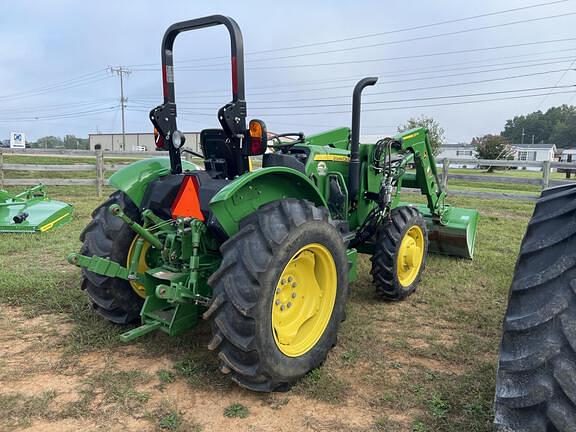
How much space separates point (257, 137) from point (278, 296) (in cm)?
110

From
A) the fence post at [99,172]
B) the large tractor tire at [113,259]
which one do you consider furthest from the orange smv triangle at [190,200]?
the fence post at [99,172]

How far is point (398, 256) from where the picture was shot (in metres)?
4.55

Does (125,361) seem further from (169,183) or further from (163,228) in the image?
(169,183)

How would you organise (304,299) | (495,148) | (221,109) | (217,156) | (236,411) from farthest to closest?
(495,148), (217,156), (304,299), (221,109), (236,411)

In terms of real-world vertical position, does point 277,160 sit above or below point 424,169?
above

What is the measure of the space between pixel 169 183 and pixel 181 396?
1.54 meters

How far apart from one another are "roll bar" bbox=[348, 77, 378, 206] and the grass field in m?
1.19

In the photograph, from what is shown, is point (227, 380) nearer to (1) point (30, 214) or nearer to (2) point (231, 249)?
(2) point (231, 249)

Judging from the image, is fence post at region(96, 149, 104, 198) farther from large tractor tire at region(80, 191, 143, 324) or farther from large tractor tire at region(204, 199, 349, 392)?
large tractor tire at region(204, 199, 349, 392)

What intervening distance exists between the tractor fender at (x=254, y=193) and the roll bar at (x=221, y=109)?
11.7 inches

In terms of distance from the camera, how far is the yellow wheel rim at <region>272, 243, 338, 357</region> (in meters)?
3.05

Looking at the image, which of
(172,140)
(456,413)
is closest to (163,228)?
(172,140)

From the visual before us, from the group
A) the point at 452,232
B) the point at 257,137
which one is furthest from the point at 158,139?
the point at 452,232

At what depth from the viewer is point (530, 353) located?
1762 mm
